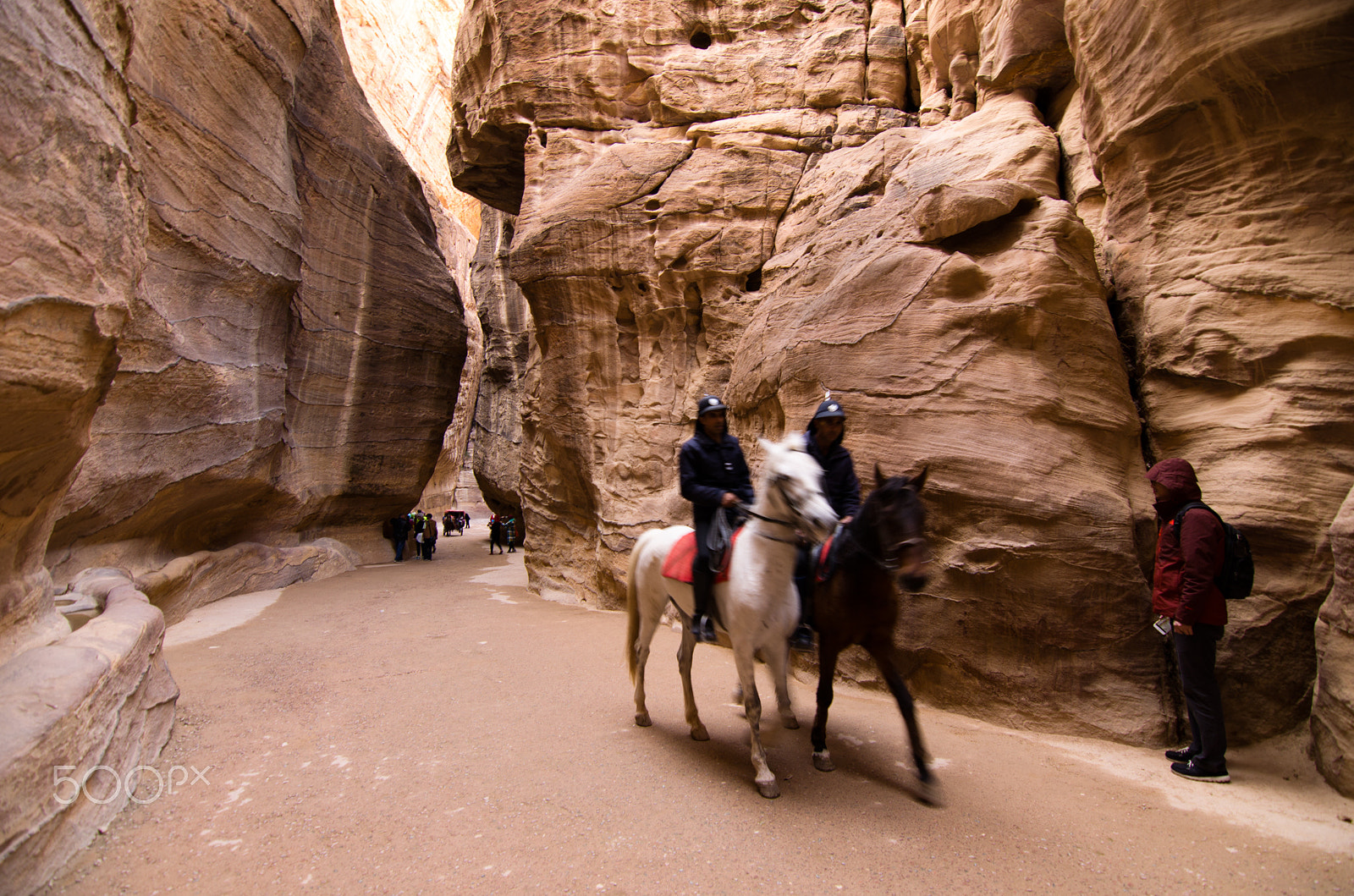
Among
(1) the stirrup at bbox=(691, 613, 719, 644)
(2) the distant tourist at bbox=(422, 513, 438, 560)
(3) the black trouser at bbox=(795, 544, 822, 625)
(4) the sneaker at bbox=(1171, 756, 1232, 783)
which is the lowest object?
(2) the distant tourist at bbox=(422, 513, 438, 560)

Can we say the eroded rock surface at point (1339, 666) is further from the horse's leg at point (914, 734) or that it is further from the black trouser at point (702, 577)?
the black trouser at point (702, 577)

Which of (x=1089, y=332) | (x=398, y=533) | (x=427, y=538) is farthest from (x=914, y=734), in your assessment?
(x=427, y=538)

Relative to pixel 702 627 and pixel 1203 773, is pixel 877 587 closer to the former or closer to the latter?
pixel 702 627

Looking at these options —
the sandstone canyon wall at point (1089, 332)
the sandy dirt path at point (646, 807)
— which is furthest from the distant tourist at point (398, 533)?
the sandy dirt path at point (646, 807)

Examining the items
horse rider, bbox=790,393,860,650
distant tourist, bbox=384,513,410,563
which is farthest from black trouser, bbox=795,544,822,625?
distant tourist, bbox=384,513,410,563

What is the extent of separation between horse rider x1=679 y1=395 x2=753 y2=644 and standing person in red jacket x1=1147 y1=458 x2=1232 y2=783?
2.64 meters

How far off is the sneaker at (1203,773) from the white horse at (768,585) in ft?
7.64

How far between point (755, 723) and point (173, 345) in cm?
839

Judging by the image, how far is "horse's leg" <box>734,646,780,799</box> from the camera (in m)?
3.46

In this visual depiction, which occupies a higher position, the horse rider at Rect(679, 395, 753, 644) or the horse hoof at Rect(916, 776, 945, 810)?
the horse rider at Rect(679, 395, 753, 644)

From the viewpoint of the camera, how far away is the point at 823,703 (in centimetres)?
382

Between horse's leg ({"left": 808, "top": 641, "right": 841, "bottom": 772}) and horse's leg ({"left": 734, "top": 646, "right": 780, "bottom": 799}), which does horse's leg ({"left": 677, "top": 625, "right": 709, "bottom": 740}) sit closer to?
horse's leg ({"left": 734, "top": 646, "right": 780, "bottom": 799})

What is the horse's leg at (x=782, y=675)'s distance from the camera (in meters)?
3.90

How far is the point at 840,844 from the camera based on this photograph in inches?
117
